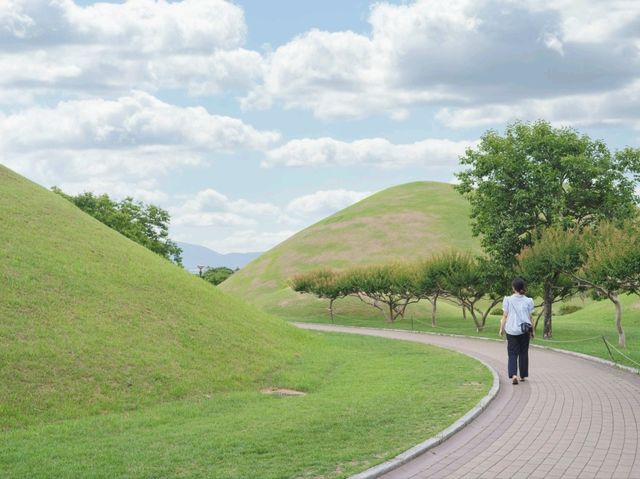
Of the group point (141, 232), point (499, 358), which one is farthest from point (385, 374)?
point (141, 232)

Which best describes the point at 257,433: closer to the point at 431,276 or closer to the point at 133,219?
the point at 431,276

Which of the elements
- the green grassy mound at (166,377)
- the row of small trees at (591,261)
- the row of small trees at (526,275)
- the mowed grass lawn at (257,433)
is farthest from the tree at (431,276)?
the mowed grass lawn at (257,433)

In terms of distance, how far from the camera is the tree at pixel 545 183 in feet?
143

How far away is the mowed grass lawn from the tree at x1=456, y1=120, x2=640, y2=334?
79.3 feet

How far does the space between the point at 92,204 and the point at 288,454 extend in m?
68.7

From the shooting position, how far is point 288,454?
11242 mm

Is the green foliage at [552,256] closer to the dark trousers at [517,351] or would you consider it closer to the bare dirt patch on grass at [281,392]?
the dark trousers at [517,351]

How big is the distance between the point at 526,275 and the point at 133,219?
168 ft

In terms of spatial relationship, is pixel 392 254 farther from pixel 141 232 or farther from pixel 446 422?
pixel 446 422

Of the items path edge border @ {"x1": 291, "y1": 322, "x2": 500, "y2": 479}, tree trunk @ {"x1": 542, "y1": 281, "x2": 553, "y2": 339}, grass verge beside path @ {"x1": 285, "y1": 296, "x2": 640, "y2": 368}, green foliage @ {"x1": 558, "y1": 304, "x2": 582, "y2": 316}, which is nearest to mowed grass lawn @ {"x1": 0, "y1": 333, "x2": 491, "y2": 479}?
path edge border @ {"x1": 291, "y1": 322, "x2": 500, "y2": 479}

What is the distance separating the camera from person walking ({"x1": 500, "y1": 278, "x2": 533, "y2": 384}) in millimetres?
18406

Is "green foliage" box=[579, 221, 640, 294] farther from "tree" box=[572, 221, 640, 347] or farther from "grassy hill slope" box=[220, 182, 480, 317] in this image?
"grassy hill slope" box=[220, 182, 480, 317]

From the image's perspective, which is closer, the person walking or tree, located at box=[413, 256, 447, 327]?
the person walking

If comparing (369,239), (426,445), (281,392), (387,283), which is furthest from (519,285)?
(369,239)
